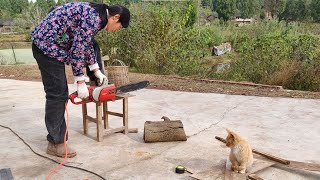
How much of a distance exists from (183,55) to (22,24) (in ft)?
119

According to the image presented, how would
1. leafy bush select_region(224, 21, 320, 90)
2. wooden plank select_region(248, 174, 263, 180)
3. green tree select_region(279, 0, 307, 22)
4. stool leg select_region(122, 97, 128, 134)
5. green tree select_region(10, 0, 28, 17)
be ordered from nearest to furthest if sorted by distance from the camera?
wooden plank select_region(248, 174, 263, 180), stool leg select_region(122, 97, 128, 134), leafy bush select_region(224, 21, 320, 90), green tree select_region(279, 0, 307, 22), green tree select_region(10, 0, 28, 17)

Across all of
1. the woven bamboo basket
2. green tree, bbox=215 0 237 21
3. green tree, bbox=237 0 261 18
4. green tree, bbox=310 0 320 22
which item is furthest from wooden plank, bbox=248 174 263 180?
green tree, bbox=237 0 261 18

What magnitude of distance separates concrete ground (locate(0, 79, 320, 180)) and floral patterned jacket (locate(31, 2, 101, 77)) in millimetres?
987

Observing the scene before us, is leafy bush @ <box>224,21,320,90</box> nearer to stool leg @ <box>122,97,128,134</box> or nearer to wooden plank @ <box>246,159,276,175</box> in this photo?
stool leg @ <box>122,97,128,134</box>

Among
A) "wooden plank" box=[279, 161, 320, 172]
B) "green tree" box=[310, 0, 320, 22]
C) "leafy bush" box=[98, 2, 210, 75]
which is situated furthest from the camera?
"green tree" box=[310, 0, 320, 22]

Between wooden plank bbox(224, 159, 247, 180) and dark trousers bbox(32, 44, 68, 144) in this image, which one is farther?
dark trousers bbox(32, 44, 68, 144)

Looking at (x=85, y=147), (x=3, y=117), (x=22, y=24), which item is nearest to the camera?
(x=85, y=147)

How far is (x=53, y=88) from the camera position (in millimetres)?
3197

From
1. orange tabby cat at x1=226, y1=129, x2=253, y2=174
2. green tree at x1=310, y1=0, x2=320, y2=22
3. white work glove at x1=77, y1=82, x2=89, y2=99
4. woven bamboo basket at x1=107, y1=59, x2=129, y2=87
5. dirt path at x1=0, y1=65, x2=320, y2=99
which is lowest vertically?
dirt path at x1=0, y1=65, x2=320, y2=99

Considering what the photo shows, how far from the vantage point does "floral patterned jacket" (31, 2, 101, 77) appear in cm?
302

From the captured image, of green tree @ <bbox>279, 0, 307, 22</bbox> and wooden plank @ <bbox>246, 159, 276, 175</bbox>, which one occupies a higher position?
green tree @ <bbox>279, 0, 307, 22</bbox>

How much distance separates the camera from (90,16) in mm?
3027

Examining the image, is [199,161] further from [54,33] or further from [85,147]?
[54,33]

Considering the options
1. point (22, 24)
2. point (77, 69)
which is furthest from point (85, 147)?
point (22, 24)
